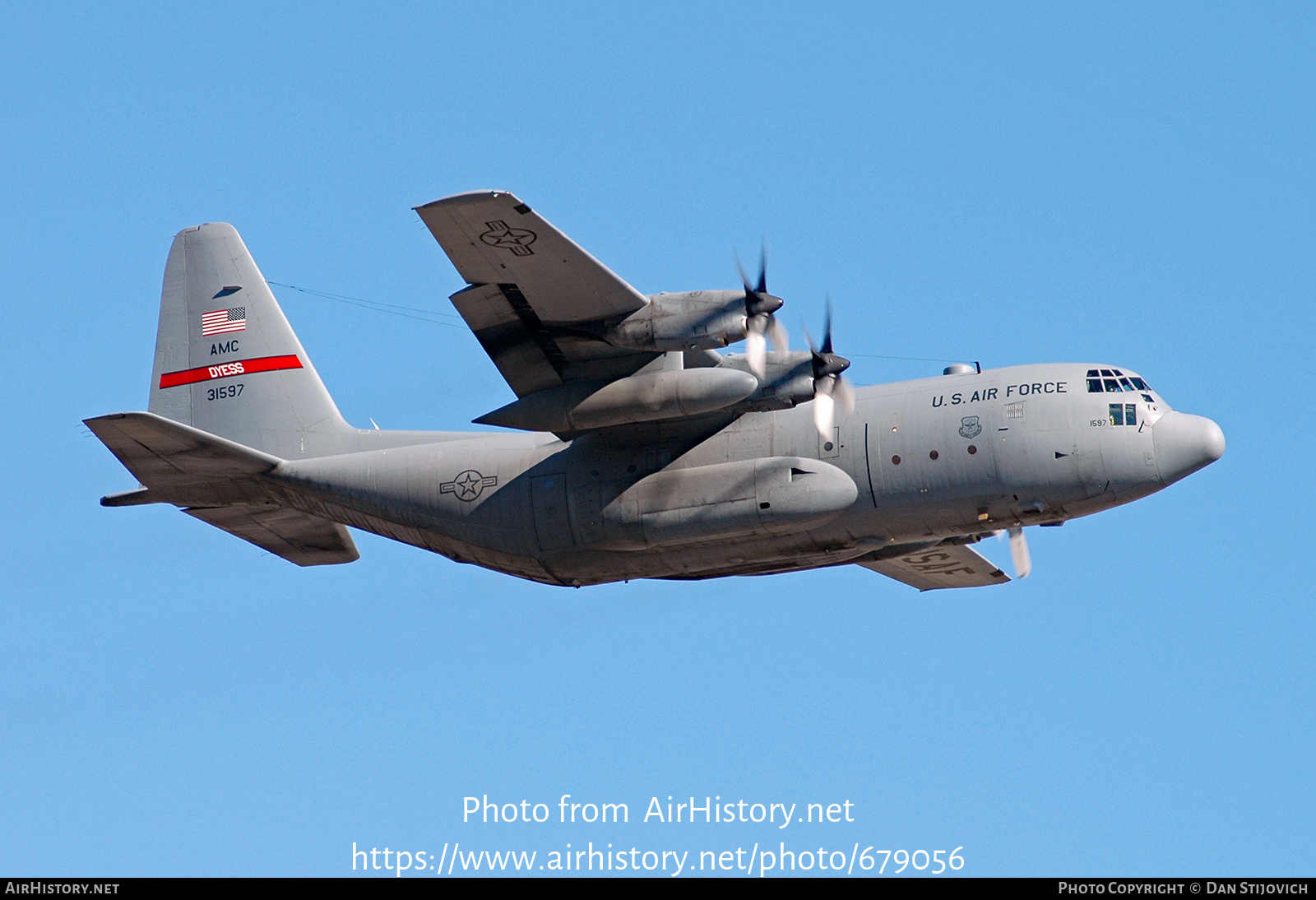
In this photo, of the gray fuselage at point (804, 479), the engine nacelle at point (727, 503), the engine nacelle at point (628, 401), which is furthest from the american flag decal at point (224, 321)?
Answer: the engine nacelle at point (727, 503)

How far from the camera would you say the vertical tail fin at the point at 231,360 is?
A: 2434cm

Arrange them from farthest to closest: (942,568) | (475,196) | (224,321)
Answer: (942,568), (224,321), (475,196)

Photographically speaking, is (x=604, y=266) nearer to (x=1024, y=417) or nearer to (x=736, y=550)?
(x=736, y=550)

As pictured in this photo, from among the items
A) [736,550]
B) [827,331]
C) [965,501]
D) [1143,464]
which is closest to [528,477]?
[736,550]

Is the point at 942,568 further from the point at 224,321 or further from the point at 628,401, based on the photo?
the point at 224,321

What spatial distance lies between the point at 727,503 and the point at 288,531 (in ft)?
25.1

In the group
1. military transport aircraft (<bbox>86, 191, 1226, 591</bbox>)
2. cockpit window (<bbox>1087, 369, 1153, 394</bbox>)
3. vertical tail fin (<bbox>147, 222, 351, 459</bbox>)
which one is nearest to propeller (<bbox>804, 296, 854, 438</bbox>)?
military transport aircraft (<bbox>86, 191, 1226, 591</bbox>)

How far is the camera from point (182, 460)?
72.9 ft

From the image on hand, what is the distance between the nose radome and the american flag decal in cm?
1419

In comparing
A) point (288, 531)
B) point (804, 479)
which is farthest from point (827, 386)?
point (288, 531)

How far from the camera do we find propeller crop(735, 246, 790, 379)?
19.6 metres

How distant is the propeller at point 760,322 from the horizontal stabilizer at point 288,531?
7.81 metres

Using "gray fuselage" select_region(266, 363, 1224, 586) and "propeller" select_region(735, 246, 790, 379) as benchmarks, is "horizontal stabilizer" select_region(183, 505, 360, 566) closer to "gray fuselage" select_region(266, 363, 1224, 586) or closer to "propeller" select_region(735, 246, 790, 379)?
"gray fuselage" select_region(266, 363, 1224, 586)

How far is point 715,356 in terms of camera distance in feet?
68.2
